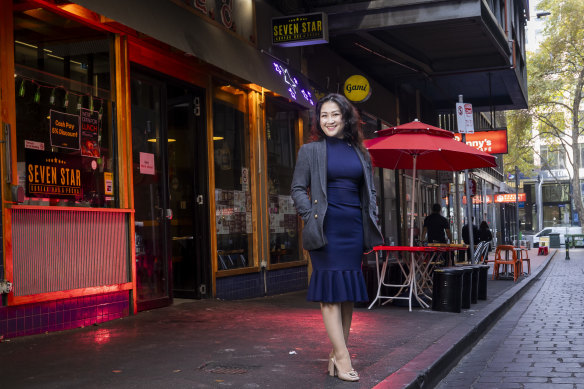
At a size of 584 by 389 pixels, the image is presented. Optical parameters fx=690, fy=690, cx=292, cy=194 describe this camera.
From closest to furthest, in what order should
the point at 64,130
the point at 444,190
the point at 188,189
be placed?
the point at 64,130
the point at 188,189
the point at 444,190

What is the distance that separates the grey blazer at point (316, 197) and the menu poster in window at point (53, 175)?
2.85 meters

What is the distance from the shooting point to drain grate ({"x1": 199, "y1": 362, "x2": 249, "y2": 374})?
4884 mm

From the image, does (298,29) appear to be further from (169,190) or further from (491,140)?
(491,140)

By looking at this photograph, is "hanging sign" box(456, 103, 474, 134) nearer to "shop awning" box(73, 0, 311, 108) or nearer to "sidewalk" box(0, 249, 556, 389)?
"shop awning" box(73, 0, 311, 108)

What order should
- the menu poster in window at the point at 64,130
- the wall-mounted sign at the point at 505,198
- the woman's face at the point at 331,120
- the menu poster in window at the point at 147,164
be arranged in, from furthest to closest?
the wall-mounted sign at the point at 505,198, the menu poster in window at the point at 147,164, the menu poster in window at the point at 64,130, the woman's face at the point at 331,120

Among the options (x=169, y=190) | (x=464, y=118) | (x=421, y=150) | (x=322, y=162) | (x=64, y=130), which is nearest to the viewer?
(x=322, y=162)

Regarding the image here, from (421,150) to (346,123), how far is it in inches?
209

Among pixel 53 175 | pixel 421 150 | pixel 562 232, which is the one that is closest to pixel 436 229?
pixel 421 150

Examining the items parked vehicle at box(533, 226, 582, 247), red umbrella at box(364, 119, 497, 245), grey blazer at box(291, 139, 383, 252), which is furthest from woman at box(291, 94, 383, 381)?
parked vehicle at box(533, 226, 582, 247)

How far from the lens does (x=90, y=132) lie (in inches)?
285

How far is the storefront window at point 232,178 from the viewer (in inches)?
392

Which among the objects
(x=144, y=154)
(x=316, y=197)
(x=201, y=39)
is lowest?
(x=316, y=197)

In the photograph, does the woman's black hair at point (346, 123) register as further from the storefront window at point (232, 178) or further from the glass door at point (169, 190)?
the storefront window at point (232, 178)

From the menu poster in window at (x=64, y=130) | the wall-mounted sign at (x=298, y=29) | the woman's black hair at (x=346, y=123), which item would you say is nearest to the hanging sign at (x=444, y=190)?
the wall-mounted sign at (x=298, y=29)
